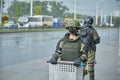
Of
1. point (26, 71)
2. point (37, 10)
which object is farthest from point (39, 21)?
point (26, 71)

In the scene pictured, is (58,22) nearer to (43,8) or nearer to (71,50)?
(43,8)

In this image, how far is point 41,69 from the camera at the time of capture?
40.5 feet

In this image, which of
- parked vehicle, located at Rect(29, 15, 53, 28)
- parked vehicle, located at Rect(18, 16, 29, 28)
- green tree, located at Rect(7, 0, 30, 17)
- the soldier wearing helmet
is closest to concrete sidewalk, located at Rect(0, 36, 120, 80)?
the soldier wearing helmet

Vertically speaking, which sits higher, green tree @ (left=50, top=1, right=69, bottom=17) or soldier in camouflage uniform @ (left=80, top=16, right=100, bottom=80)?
green tree @ (left=50, top=1, right=69, bottom=17)

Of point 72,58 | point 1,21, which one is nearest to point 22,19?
point 1,21

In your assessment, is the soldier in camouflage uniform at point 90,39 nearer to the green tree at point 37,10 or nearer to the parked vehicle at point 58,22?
the parked vehicle at point 58,22

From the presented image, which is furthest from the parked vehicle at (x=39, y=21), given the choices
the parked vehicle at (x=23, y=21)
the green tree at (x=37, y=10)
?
the green tree at (x=37, y=10)

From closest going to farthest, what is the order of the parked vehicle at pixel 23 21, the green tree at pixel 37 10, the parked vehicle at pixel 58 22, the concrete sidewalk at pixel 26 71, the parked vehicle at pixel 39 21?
the concrete sidewalk at pixel 26 71 < the parked vehicle at pixel 23 21 < the parked vehicle at pixel 39 21 < the parked vehicle at pixel 58 22 < the green tree at pixel 37 10

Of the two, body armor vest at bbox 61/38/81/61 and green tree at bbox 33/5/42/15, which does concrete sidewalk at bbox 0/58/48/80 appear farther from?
green tree at bbox 33/5/42/15

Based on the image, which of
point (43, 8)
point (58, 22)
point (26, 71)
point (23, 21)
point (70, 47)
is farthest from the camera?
point (43, 8)

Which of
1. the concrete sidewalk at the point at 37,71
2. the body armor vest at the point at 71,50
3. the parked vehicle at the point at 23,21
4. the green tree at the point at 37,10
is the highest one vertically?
the green tree at the point at 37,10

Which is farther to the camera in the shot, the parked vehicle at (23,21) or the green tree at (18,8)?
the green tree at (18,8)

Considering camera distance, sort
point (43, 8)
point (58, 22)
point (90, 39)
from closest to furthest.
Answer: point (90, 39)
point (58, 22)
point (43, 8)

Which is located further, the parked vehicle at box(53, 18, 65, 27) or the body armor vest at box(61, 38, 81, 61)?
the parked vehicle at box(53, 18, 65, 27)
